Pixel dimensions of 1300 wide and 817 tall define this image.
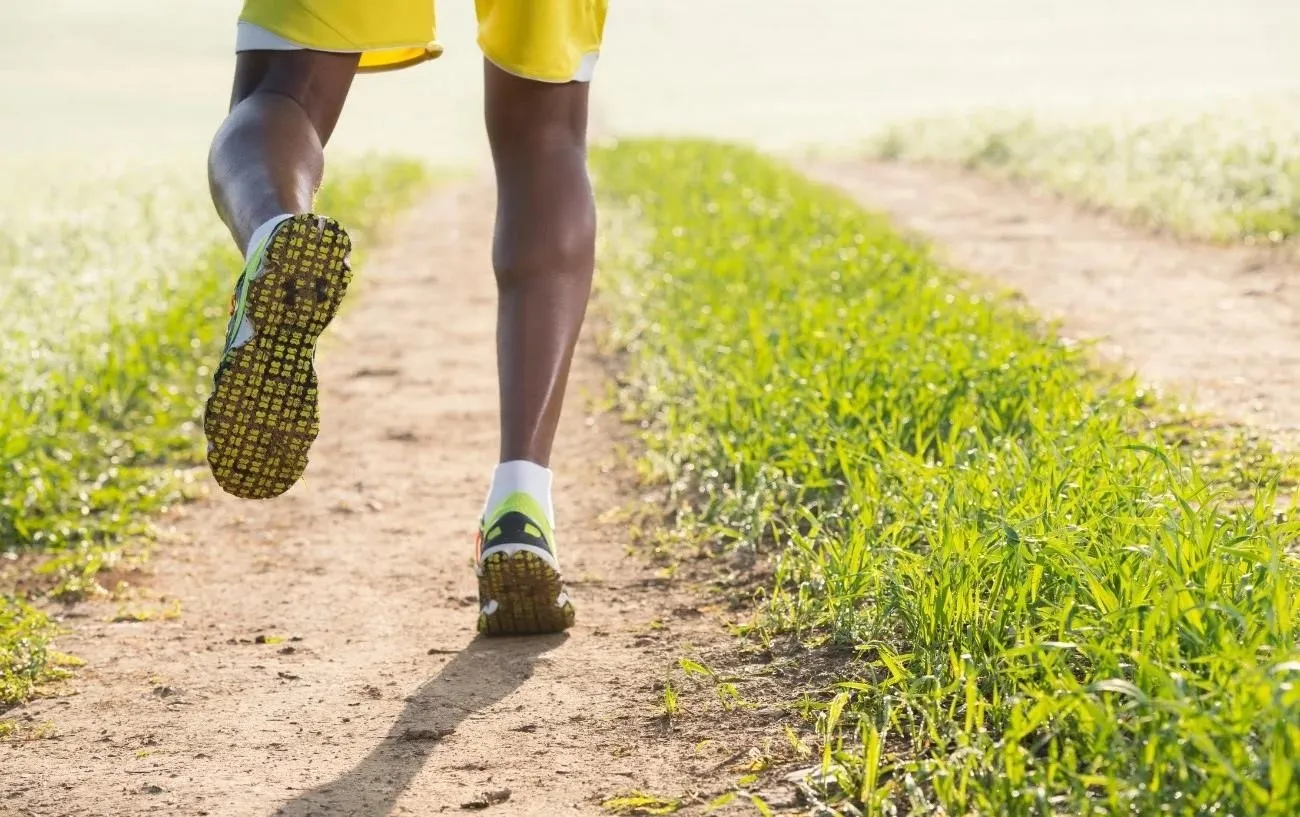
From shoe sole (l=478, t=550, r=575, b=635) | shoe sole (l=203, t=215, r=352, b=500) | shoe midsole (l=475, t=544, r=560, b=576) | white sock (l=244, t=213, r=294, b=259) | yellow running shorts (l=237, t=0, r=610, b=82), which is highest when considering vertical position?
yellow running shorts (l=237, t=0, r=610, b=82)

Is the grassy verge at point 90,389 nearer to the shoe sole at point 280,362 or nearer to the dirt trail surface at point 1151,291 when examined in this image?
the shoe sole at point 280,362

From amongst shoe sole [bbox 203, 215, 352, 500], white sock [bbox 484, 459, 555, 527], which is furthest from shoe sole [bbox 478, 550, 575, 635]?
shoe sole [bbox 203, 215, 352, 500]

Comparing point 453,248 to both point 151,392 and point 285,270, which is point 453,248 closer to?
point 151,392

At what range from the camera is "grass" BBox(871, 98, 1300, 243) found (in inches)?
318

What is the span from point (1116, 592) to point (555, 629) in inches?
41.0

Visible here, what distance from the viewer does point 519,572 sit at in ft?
8.31

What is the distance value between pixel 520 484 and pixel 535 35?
0.79 metres

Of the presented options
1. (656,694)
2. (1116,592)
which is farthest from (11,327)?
(1116,592)

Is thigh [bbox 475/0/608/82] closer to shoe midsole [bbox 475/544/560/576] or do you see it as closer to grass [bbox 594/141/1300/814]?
shoe midsole [bbox 475/544/560/576]

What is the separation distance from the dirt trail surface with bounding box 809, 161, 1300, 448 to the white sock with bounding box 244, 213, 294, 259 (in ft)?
7.77

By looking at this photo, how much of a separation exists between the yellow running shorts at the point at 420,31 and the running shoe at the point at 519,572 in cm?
79

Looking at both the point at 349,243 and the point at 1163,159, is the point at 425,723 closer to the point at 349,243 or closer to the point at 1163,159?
the point at 349,243

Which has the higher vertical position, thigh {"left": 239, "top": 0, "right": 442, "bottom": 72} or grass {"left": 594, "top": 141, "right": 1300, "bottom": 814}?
thigh {"left": 239, "top": 0, "right": 442, "bottom": 72}

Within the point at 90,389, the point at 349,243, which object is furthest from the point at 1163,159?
the point at 349,243
